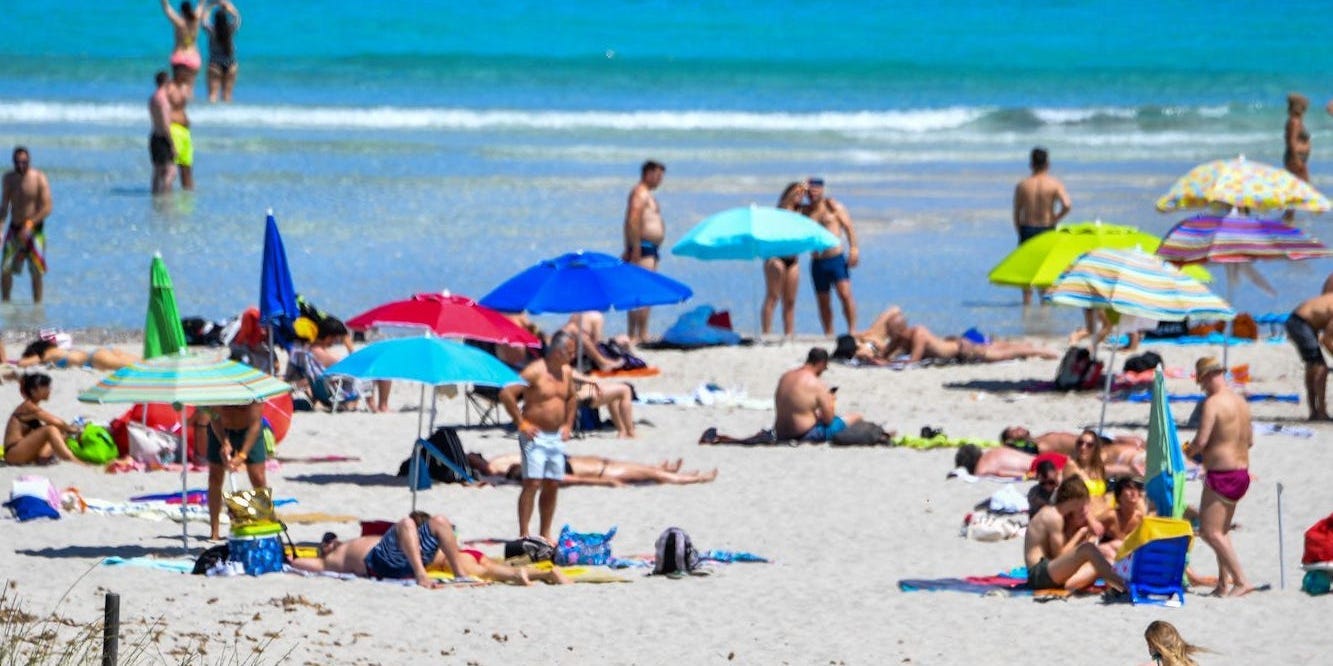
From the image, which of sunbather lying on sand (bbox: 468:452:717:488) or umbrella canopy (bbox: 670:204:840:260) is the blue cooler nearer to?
sunbather lying on sand (bbox: 468:452:717:488)

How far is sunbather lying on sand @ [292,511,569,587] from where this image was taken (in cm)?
992

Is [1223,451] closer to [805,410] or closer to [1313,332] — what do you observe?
[805,410]

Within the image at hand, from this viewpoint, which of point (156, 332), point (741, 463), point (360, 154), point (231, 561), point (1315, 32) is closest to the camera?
point (231, 561)

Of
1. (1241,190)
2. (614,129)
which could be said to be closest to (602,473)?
(1241,190)

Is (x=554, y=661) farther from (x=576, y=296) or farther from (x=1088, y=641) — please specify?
(x=576, y=296)

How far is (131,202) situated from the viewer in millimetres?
25375

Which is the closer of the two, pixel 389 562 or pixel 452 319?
pixel 389 562

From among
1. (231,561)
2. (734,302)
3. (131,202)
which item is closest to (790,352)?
(734,302)

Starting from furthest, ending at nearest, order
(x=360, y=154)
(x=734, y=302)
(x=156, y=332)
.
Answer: (x=360, y=154)
(x=734, y=302)
(x=156, y=332)

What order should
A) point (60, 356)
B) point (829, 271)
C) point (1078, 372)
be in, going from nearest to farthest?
point (1078, 372) < point (60, 356) < point (829, 271)

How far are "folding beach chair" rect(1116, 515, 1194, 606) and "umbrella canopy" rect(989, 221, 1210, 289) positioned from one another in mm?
6352

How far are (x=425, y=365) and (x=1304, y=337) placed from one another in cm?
629

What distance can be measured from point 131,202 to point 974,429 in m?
14.0

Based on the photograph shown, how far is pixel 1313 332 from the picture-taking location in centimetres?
1404
